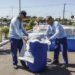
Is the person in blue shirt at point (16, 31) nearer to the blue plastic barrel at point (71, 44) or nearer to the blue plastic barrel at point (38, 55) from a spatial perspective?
the blue plastic barrel at point (38, 55)

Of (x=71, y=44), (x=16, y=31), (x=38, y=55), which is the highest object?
(x=16, y=31)

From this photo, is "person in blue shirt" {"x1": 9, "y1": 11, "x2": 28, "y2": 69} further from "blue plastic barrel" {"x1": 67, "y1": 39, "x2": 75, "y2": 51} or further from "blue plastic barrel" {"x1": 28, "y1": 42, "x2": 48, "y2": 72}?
"blue plastic barrel" {"x1": 67, "y1": 39, "x2": 75, "y2": 51}

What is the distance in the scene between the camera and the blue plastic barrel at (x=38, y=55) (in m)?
5.46

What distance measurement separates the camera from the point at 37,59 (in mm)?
5496

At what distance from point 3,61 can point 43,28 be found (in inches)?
178

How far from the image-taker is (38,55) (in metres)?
5.51

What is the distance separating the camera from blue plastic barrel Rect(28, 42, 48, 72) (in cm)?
546

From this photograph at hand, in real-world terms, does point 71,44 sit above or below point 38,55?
below

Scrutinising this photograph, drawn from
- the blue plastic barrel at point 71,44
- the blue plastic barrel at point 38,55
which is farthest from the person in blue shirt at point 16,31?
the blue plastic barrel at point 71,44

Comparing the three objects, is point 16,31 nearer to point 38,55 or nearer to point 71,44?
point 38,55

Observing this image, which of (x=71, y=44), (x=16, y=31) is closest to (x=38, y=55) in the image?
(x=16, y=31)

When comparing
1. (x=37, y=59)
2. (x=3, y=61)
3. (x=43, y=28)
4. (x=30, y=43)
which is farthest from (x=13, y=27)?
(x=43, y=28)

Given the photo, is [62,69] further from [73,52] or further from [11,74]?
[73,52]

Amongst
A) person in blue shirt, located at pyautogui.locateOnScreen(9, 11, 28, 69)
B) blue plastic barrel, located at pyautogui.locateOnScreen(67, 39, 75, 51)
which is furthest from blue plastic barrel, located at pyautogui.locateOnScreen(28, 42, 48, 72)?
blue plastic barrel, located at pyautogui.locateOnScreen(67, 39, 75, 51)
